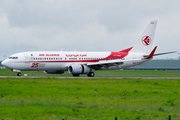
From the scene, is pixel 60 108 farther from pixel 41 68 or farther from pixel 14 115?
pixel 41 68

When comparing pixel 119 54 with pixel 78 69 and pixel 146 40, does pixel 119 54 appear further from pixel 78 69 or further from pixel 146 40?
pixel 78 69

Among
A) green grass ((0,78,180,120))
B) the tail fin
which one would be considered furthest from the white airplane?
green grass ((0,78,180,120))

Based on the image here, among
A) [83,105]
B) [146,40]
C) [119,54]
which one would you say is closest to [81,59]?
[119,54]

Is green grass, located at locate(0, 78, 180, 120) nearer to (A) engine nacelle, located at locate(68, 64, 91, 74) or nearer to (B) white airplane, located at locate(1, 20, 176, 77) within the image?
(B) white airplane, located at locate(1, 20, 176, 77)

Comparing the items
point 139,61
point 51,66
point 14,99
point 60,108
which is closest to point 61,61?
point 51,66

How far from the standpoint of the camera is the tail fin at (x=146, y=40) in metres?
54.0

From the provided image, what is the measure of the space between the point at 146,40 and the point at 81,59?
1430 centimetres

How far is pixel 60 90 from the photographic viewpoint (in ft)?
83.1

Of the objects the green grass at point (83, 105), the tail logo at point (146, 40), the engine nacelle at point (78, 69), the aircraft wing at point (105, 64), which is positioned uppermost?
the tail logo at point (146, 40)

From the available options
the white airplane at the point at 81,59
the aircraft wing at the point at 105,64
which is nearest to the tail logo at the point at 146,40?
the white airplane at the point at 81,59

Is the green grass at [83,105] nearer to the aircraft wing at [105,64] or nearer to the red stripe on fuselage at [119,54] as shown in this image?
the aircraft wing at [105,64]

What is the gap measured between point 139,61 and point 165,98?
30641 mm

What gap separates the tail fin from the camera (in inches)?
2126

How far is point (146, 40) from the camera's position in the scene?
54.3 meters
